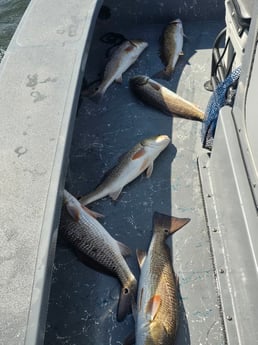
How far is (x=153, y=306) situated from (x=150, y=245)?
16.3 inches

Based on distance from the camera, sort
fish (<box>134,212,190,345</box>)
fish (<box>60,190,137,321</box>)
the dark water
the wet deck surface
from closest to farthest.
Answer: fish (<box>134,212,190,345</box>) < the wet deck surface < fish (<box>60,190,137,321</box>) < the dark water

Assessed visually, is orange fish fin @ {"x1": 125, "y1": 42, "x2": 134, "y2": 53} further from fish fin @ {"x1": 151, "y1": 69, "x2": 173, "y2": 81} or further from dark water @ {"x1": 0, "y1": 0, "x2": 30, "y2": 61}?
dark water @ {"x1": 0, "y1": 0, "x2": 30, "y2": 61}

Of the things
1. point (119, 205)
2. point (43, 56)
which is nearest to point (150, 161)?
point (119, 205)

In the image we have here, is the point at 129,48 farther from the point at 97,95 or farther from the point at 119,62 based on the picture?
the point at 97,95

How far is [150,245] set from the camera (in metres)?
2.48

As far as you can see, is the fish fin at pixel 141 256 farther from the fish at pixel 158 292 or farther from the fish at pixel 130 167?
the fish at pixel 130 167

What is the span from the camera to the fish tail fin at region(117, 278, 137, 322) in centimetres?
222

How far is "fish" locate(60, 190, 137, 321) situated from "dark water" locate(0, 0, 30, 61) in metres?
6.06

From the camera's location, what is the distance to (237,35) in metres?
2.53

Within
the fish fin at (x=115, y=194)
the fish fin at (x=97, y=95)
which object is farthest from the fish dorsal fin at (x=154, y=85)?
the fish fin at (x=115, y=194)

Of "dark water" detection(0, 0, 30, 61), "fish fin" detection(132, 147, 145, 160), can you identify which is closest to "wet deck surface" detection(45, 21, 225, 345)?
"fish fin" detection(132, 147, 145, 160)

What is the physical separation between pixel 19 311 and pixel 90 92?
2.50 m

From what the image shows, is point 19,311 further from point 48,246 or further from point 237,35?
point 237,35

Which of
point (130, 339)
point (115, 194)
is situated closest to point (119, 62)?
point (115, 194)
